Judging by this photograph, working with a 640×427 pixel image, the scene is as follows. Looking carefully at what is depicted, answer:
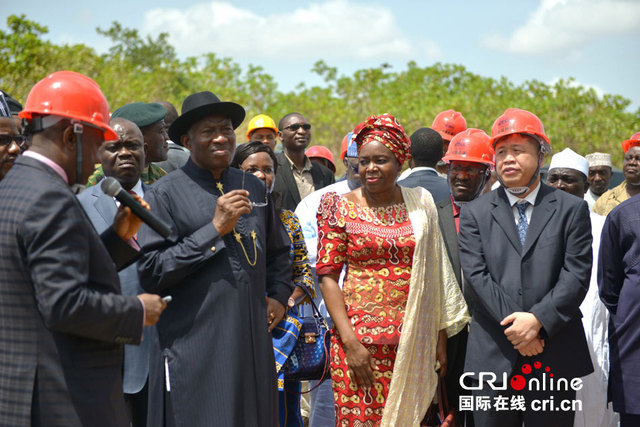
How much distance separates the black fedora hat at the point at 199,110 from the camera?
409cm

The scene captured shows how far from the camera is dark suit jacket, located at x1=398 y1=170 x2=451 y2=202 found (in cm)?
585

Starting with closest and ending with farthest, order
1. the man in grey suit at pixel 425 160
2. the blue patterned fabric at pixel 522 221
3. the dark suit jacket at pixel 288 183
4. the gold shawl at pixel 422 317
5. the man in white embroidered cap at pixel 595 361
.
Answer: the gold shawl at pixel 422 317, the blue patterned fabric at pixel 522 221, the man in white embroidered cap at pixel 595 361, the man in grey suit at pixel 425 160, the dark suit jacket at pixel 288 183

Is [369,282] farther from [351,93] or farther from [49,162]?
[351,93]

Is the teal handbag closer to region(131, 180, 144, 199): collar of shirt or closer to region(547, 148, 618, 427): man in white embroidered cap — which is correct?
region(131, 180, 144, 199): collar of shirt

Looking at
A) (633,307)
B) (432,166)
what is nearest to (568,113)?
(432,166)

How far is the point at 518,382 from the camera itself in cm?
430

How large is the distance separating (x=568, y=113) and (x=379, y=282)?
1815 centimetres

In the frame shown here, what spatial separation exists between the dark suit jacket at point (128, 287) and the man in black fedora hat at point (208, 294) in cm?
16

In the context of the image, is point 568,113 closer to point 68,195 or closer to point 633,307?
point 633,307

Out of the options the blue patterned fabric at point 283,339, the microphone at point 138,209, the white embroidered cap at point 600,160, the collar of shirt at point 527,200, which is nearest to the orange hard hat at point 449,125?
the white embroidered cap at point 600,160

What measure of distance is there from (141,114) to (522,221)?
287 centimetres

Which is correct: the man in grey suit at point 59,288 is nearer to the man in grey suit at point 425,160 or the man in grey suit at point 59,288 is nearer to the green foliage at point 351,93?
the man in grey suit at point 425,160

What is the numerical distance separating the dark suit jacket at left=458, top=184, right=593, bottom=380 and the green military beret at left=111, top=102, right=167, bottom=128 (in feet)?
8.34

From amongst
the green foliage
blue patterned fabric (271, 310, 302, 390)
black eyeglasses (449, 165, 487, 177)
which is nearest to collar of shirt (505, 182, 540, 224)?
black eyeglasses (449, 165, 487, 177)
